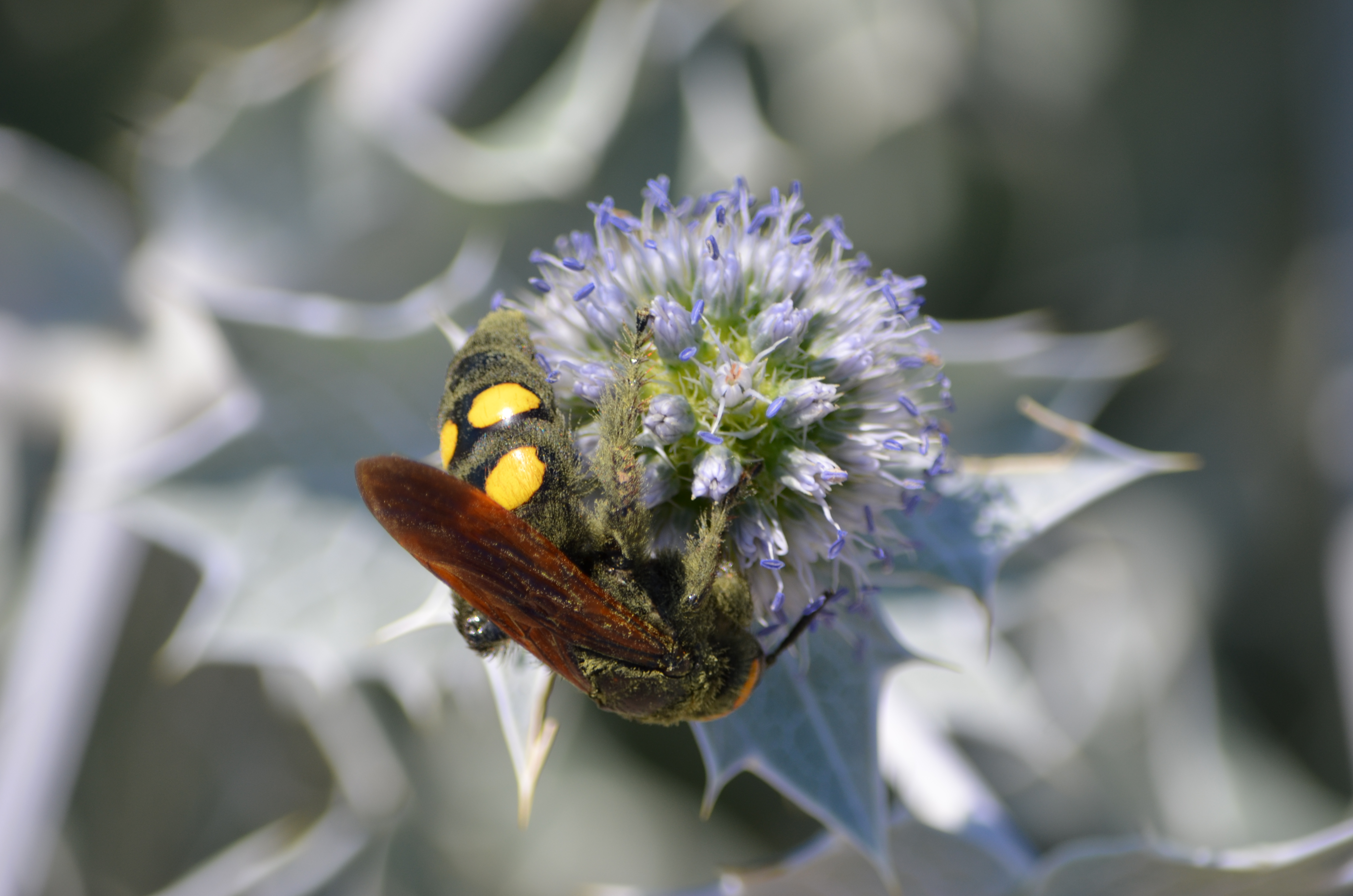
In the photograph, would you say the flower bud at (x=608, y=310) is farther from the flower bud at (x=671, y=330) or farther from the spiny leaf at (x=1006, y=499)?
the spiny leaf at (x=1006, y=499)

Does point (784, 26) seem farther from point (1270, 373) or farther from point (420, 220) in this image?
point (1270, 373)

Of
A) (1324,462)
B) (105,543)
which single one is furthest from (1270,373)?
(105,543)

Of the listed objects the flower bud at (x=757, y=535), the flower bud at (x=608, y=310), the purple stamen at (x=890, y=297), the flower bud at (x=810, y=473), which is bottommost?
the flower bud at (x=757, y=535)

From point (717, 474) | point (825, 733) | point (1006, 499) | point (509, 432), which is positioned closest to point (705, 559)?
point (717, 474)

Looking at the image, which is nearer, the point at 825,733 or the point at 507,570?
the point at 507,570

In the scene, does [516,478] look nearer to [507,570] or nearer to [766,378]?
[507,570]

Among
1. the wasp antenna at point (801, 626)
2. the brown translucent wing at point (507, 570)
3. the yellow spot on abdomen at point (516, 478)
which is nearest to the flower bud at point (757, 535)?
the wasp antenna at point (801, 626)
